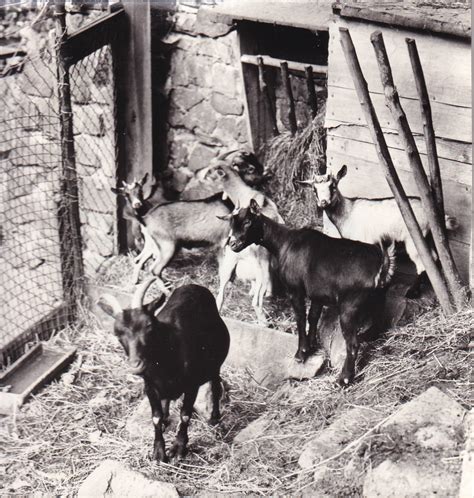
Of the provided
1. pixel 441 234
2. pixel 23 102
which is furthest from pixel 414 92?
pixel 23 102

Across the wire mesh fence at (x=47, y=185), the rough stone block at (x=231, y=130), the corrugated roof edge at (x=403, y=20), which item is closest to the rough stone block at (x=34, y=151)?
the wire mesh fence at (x=47, y=185)

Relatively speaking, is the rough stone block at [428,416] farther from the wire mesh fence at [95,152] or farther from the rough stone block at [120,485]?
the wire mesh fence at [95,152]

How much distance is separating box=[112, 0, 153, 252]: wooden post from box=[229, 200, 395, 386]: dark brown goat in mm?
2298

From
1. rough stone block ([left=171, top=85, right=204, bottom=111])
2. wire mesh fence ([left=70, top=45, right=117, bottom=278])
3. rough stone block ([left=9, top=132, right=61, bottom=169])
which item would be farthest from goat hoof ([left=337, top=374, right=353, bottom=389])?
rough stone block ([left=9, top=132, right=61, bottom=169])

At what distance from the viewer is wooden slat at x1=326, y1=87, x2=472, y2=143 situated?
6.10 metres

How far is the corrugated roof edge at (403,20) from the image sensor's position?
5858 millimetres

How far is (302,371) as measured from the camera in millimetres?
6559

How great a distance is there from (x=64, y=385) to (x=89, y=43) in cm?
292

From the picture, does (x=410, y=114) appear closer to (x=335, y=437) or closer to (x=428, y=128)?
(x=428, y=128)

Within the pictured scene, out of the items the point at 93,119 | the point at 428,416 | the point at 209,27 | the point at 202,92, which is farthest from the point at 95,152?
the point at 428,416

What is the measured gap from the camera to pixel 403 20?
603 cm

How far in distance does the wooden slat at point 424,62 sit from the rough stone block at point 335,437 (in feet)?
7.11

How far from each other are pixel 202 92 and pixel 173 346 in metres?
3.59

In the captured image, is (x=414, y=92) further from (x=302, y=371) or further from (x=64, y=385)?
(x=64, y=385)
